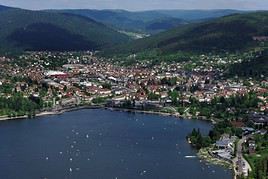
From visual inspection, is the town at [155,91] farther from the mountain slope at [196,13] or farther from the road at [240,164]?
the mountain slope at [196,13]

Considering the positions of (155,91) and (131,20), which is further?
(131,20)

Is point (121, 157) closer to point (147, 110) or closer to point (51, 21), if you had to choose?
point (147, 110)

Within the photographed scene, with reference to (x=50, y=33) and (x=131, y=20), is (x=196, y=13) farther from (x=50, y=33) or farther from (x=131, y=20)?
(x=50, y=33)

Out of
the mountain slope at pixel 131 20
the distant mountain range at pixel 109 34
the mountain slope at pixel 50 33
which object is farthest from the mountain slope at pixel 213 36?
the mountain slope at pixel 131 20

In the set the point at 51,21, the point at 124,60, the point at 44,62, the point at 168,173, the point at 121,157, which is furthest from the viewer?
the point at 51,21

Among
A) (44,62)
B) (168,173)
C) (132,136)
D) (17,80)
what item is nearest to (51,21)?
(44,62)

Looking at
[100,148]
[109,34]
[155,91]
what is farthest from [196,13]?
[100,148]
